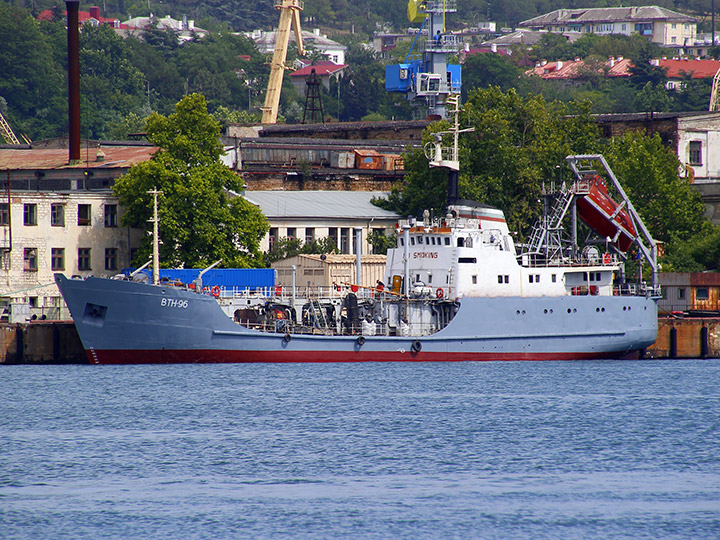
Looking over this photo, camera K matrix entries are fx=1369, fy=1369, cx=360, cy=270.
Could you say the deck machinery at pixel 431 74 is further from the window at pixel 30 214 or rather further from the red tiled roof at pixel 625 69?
the red tiled roof at pixel 625 69

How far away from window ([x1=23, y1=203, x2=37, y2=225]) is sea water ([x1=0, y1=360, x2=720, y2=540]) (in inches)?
573

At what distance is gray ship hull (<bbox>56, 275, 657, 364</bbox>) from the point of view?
50094 mm

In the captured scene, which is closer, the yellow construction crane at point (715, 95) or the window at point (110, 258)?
the window at point (110, 258)

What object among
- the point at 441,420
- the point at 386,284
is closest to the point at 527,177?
the point at 386,284

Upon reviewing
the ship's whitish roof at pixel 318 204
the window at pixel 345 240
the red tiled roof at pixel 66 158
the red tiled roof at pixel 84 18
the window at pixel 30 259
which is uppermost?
the red tiled roof at pixel 84 18

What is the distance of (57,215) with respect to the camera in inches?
2525

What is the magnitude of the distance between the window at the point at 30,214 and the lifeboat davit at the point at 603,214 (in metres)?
25.0

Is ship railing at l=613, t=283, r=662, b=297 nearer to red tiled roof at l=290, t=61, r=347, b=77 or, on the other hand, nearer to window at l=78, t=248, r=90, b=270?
window at l=78, t=248, r=90, b=270

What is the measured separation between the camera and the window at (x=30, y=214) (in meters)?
63.2

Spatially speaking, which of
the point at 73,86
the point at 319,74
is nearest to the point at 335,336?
the point at 73,86

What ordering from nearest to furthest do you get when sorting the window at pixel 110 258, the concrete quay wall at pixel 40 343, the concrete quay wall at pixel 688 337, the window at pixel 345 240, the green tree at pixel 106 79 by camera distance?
the concrete quay wall at pixel 40 343
the concrete quay wall at pixel 688 337
the window at pixel 110 258
the window at pixel 345 240
the green tree at pixel 106 79

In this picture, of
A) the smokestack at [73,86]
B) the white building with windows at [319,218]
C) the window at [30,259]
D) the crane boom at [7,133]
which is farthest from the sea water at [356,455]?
the crane boom at [7,133]

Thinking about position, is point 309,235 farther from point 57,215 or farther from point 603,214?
point 603,214

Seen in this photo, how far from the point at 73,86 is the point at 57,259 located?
1306 centimetres
